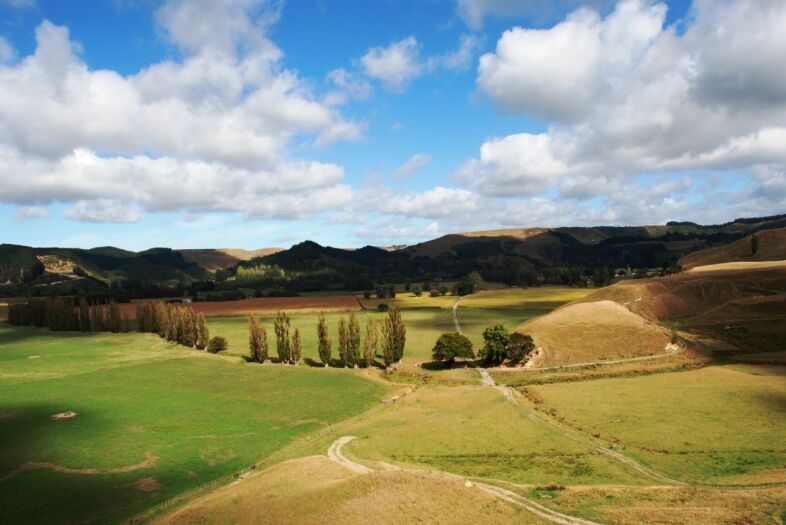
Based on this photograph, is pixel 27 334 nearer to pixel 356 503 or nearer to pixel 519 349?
pixel 519 349

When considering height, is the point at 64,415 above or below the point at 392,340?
below

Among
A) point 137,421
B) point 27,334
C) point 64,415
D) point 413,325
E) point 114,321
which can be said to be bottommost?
point 137,421

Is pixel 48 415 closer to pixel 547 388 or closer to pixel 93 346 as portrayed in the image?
pixel 93 346

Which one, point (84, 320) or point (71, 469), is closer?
point (71, 469)

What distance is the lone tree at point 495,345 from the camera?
10500 centimetres

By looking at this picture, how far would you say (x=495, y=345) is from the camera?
104875mm

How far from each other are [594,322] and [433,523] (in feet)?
335

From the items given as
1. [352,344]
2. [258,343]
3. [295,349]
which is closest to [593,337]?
[352,344]

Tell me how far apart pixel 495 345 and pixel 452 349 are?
9582 millimetres

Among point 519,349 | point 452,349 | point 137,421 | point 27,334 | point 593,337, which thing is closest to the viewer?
point 137,421

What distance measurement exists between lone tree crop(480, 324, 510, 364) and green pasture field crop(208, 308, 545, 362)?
586 inches

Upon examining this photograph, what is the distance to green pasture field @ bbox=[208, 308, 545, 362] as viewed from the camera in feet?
419

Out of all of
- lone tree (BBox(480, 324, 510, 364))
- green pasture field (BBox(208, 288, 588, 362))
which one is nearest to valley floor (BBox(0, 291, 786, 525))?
lone tree (BBox(480, 324, 510, 364))

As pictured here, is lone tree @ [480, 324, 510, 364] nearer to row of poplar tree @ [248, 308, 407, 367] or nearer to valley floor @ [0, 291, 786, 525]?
valley floor @ [0, 291, 786, 525]
